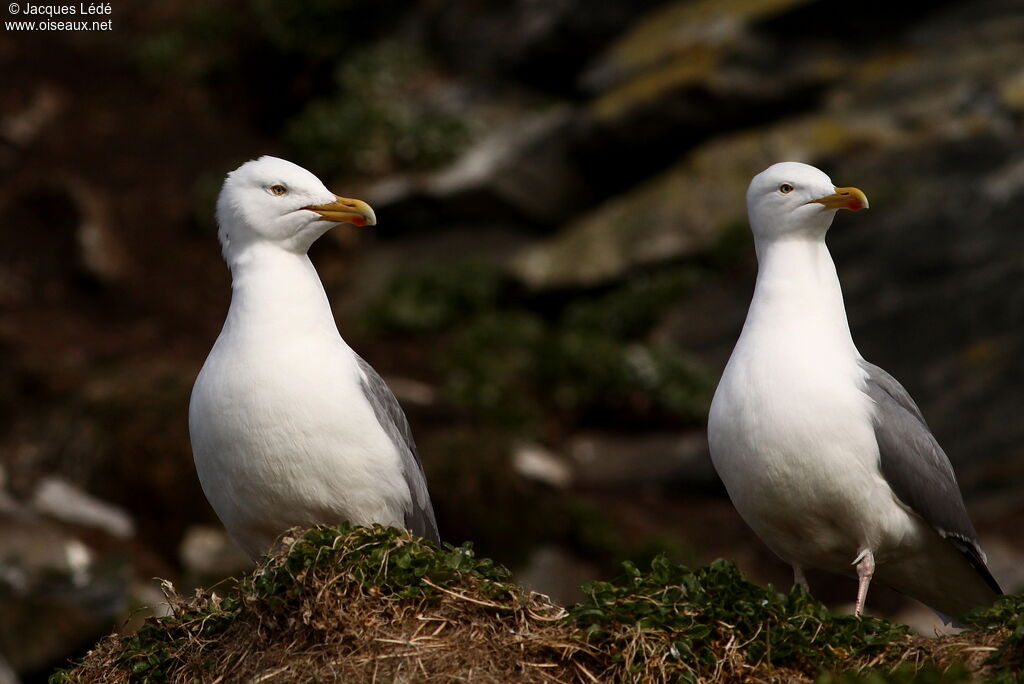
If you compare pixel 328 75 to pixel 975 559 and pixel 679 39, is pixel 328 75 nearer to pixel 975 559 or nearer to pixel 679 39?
pixel 679 39

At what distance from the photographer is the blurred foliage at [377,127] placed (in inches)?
682

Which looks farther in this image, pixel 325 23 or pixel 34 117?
pixel 325 23

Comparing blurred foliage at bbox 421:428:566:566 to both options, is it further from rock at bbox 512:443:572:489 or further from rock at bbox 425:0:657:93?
rock at bbox 425:0:657:93

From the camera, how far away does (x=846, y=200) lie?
6.84 m

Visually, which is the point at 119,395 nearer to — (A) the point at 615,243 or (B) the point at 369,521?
(A) the point at 615,243

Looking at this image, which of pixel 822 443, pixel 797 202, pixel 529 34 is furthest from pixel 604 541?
pixel 529 34

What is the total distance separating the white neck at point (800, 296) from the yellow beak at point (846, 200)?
228 millimetres

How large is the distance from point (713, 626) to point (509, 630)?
803 mm

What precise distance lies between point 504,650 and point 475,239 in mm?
12165

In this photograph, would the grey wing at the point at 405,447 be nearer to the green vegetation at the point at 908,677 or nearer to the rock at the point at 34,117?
the green vegetation at the point at 908,677

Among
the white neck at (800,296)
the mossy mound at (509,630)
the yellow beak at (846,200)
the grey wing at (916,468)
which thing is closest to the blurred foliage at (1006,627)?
the mossy mound at (509,630)

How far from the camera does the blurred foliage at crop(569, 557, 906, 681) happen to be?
17.5 feet

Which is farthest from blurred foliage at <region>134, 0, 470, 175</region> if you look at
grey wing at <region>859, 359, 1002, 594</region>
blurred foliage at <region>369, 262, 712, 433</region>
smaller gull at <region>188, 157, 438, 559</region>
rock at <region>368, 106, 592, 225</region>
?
grey wing at <region>859, 359, 1002, 594</region>

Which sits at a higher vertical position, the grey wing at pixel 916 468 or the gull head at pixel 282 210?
the gull head at pixel 282 210
